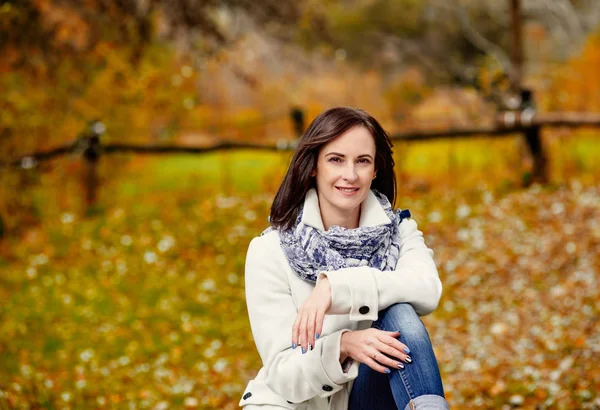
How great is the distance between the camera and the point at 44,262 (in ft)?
22.7

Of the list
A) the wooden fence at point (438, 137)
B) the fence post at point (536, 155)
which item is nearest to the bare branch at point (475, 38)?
the wooden fence at point (438, 137)

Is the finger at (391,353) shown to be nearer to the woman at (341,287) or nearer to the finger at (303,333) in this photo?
the woman at (341,287)

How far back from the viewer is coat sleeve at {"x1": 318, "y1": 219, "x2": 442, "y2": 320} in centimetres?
197

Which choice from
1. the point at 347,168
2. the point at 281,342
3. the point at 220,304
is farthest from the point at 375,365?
the point at 220,304

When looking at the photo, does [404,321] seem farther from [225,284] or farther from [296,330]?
[225,284]

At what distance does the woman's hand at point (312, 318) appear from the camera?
1.93m

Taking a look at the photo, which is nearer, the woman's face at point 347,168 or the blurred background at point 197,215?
the woman's face at point 347,168

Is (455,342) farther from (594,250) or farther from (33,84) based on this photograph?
(33,84)

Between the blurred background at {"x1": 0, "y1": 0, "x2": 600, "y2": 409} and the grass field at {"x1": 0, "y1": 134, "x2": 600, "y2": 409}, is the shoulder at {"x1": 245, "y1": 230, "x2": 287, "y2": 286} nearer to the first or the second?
the blurred background at {"x1": 0, "y1": 0, "x2": 600, "y2": 409}

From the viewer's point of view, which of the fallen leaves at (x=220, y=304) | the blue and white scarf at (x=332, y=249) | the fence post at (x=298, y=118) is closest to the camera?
the blue and white scarf at (x=332, y=249)

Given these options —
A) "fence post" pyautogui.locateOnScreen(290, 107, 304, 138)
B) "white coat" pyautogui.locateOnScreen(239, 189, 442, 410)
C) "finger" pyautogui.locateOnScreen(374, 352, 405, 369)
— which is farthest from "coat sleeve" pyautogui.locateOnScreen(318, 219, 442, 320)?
"fence post" pyautogui.locateOnScreen(290, 107, 304, 138)

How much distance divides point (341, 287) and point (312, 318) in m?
0.11

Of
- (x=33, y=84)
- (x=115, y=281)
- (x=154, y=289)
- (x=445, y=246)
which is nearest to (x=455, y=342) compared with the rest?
(x=445, y=246)

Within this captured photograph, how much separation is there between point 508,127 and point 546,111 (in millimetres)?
1243
